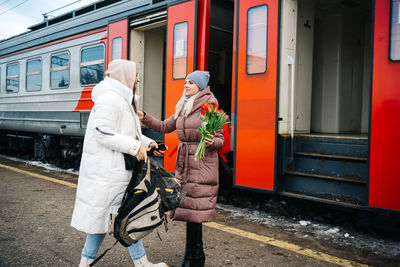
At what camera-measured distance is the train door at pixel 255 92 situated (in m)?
4.45

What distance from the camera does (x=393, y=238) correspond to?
13.1 feet

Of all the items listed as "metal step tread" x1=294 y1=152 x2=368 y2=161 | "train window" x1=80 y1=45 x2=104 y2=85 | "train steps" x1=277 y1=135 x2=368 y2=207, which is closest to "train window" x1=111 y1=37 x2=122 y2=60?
"train window" x1=80 y1=45 x2=104 y2=85

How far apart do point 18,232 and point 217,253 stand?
2.17 metres

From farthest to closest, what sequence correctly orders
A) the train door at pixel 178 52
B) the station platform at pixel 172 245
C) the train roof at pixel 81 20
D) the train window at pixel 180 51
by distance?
1. the train roof at pixel 81 20
2. the train window at pixel 180 51
3. the train door at pixel 178 52
4. the station platform at pixel 172 245

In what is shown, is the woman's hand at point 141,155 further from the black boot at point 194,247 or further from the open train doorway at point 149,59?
the open train doorway at point 149,59

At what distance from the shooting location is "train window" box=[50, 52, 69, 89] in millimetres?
8370

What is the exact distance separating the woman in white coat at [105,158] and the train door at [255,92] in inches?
90.1

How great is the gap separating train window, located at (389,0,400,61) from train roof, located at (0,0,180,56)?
3.17 m

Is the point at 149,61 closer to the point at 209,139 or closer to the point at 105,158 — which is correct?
the point at 209,139

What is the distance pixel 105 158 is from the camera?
2479 mm

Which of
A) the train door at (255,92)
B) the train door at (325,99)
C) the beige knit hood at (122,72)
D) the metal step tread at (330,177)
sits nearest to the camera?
the beige knit hood at (122,72)

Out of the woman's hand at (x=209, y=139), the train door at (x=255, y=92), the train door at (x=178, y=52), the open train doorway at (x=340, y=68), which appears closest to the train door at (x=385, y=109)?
the train door at (x=255, y=92)

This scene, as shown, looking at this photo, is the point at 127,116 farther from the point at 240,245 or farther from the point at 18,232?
the point at 18,232

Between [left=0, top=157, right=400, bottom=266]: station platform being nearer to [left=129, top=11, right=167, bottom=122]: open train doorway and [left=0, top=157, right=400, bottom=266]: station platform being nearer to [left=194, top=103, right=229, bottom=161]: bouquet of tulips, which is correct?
[left=194, top=103, right=229, bottom=161]: bouquet of tulips
